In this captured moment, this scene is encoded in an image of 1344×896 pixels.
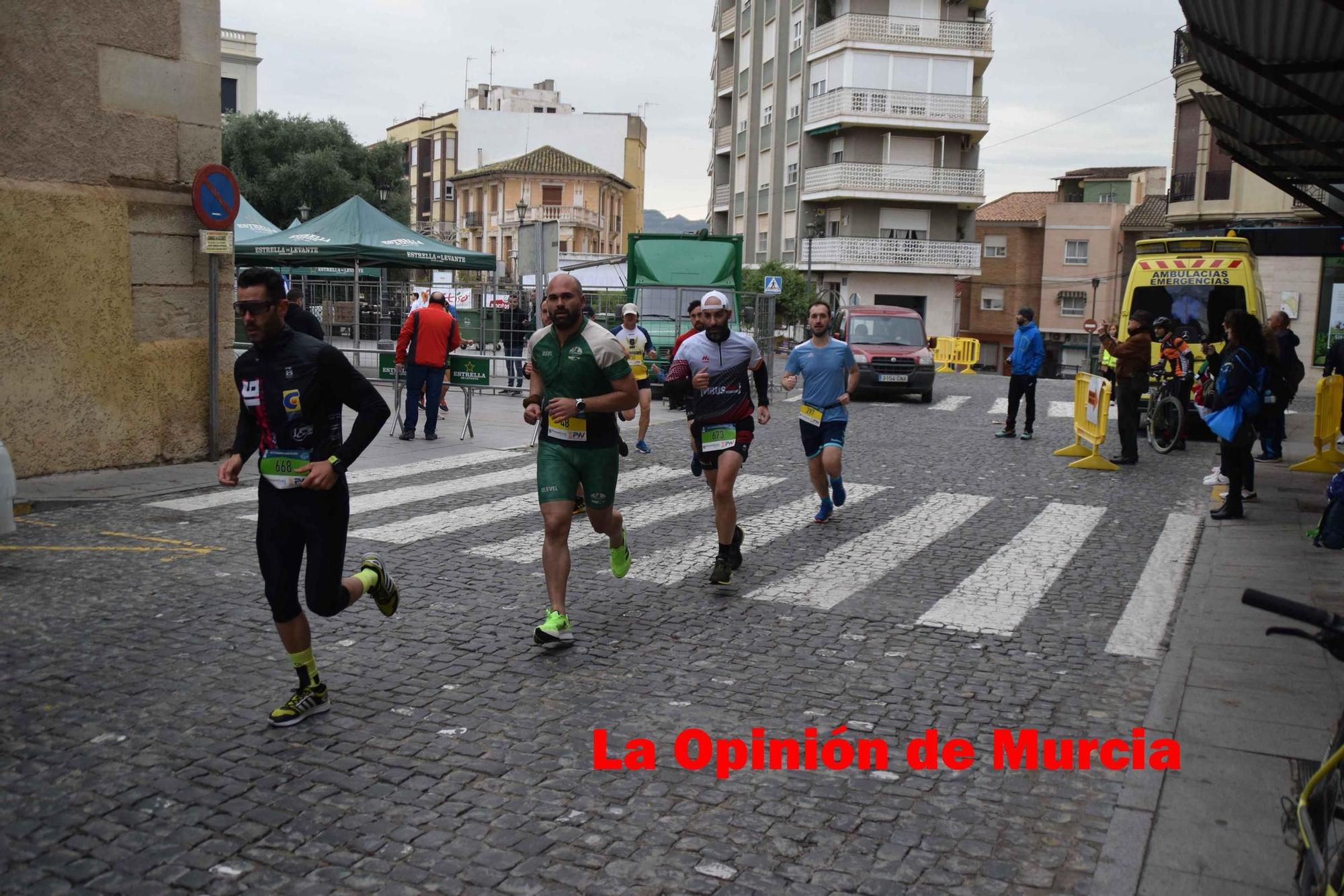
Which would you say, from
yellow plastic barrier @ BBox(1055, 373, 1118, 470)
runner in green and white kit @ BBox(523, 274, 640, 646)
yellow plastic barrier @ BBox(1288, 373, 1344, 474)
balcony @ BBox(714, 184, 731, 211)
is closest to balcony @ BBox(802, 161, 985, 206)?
balcony @ BBox(714, 184, 731, 211)

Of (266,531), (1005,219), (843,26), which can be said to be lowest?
(266,531)

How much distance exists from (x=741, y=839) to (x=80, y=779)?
7.95 ft

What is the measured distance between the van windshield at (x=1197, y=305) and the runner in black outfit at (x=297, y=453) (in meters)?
16.3

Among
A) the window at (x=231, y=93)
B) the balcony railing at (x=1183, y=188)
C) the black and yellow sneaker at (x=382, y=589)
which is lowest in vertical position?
the black and yellow sneaker at (x=382, y=589)

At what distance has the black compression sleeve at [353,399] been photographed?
5.25m

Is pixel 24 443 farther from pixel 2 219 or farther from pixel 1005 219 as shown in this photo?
pixel 1005 219

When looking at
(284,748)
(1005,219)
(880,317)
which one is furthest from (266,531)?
(1005,219)

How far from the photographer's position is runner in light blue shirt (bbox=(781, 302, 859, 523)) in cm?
1027

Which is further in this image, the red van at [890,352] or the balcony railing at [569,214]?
the balcony railing at [569,214]

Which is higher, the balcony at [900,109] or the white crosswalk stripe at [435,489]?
the balcony at [900,109]

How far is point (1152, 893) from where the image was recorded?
3.76 m

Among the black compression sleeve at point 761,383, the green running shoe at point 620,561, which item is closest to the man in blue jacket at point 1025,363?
the black compression sleeve at point 761,383

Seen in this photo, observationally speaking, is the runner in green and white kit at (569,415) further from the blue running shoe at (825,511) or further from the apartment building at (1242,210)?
the apartment building at (1242,210)

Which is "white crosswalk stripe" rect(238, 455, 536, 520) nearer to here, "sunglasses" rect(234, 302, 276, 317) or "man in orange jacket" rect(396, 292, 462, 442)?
"man in orange jacket" rect(396, 292, 462, 442)
